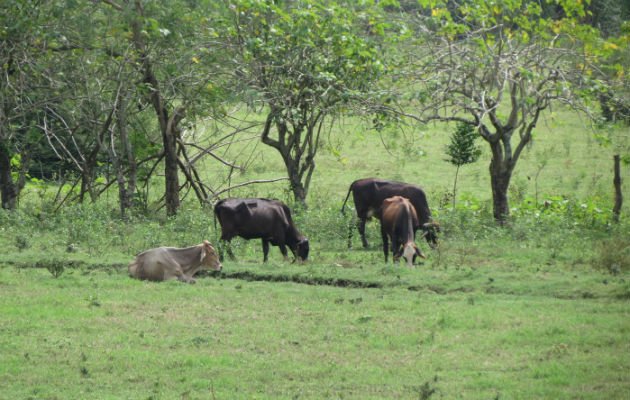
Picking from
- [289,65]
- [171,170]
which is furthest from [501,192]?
[171,170]

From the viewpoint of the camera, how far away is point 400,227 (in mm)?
14695

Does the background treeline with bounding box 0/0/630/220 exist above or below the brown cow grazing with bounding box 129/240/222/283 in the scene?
above

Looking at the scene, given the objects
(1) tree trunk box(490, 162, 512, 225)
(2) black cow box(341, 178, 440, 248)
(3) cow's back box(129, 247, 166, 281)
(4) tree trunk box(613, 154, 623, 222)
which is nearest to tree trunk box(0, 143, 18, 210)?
(2) black cow box(341, 178, 440, 248)

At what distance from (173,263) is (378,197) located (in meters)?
5.84

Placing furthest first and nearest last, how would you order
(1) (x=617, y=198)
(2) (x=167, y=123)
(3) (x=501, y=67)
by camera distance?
(2) (x=167, y=123) → (1) (x=617, y=198) → (3) (x=501, y=67)

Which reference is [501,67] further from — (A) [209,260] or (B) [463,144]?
(A) [209,260]

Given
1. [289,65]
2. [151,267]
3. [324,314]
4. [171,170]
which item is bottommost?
[324,314]

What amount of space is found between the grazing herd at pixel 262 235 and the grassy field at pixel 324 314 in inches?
13.6

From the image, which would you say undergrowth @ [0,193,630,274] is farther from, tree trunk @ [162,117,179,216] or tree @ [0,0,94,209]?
tree @ [0,0,94,209]

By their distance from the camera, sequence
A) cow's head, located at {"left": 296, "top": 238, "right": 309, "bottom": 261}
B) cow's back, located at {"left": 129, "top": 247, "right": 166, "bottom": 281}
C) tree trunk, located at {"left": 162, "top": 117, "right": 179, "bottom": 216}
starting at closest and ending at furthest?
cow's back, located at {"left": 129, "top": 247, "right": 166, "bottom": 281}
cow's head, located at {"left": 296, "top": 238, "right": 309, "bottom": 261}
tree trunk, located at {"left": 162, "top": 117, "right": 179, "bottom": 216}

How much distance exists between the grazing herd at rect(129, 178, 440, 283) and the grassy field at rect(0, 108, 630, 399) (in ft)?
1.13

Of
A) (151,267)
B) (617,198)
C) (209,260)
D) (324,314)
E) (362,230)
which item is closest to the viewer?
(324,314)

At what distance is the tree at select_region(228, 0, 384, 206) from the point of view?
17500 mm

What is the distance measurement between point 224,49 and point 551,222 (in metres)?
8.49
